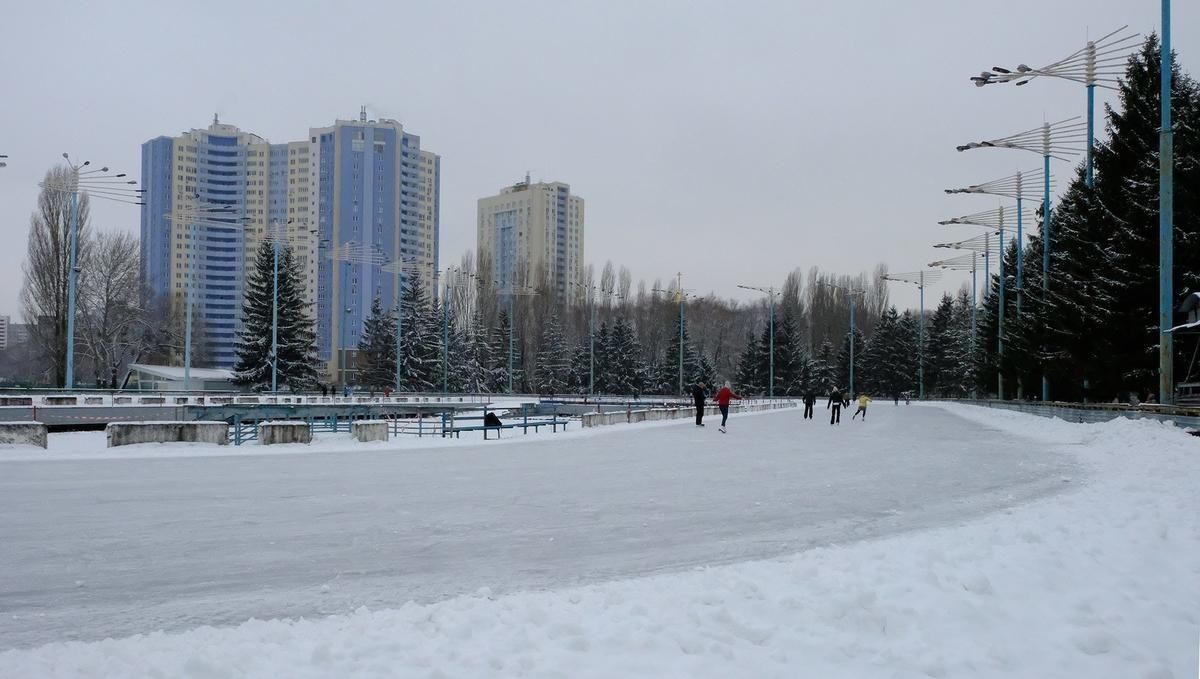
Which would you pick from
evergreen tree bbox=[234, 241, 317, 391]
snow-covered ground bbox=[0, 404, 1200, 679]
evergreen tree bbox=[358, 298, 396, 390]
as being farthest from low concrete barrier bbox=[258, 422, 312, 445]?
evergreen tree bbox=[358, 298, 396, 390]

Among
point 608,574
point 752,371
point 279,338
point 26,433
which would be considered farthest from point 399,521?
point 752,371

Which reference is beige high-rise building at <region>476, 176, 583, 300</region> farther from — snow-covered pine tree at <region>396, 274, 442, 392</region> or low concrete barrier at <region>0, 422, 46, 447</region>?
low concrete barrier at <region>0, 422, 46, 447</region>

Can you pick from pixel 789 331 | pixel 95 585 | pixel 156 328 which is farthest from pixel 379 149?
pixel 95 585

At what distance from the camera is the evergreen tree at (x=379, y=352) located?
84.4 m

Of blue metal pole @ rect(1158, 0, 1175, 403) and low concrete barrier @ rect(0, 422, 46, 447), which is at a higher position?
blue metal pole @ rect(1158, 0, 1175, 403)

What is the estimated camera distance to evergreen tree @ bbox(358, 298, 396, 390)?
84438mm

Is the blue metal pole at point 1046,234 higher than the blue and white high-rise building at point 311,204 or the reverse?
the reverse

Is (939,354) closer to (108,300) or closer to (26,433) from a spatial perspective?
(108,300)

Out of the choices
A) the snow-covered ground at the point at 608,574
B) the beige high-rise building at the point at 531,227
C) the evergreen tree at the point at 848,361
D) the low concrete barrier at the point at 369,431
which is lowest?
the low concrete barrier at the point at 369,431

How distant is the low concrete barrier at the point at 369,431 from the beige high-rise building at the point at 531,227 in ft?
373

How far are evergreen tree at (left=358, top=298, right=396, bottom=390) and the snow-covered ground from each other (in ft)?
230

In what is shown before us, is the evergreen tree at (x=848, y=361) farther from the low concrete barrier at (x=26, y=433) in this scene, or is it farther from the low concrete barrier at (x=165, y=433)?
the low concrete barrier at (x=26, y=433)

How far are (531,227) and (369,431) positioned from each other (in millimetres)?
126944

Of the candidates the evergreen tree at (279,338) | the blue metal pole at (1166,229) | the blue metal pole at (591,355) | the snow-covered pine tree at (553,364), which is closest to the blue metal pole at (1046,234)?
the blue metal pole at (1166,229)
